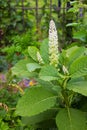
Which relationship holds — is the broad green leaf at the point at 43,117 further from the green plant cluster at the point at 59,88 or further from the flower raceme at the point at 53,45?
the flower raceme at the point at 53,45

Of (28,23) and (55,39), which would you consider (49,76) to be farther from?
(28,23)

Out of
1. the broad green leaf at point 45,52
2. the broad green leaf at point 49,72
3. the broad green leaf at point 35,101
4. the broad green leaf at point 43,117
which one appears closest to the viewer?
the broad green leaf at point 49,72

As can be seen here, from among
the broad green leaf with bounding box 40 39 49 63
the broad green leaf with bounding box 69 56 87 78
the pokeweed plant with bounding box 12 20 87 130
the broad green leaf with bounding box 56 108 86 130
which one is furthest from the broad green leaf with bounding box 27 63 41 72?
the broad green leaf with bounding box 56 108 86 130

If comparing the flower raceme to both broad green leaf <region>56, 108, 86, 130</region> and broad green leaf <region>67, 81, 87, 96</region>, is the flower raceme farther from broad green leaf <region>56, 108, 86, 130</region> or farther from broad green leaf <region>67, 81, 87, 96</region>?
broad green leaf <region>56, 108, 86, 130</region>

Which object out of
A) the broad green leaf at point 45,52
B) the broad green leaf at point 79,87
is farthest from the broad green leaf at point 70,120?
the broad green leaf at point 45,52

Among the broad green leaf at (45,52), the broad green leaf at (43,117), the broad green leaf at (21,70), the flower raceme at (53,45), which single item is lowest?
the broad green leaf at (43,117)

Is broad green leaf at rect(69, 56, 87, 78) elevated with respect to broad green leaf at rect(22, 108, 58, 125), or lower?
elevated

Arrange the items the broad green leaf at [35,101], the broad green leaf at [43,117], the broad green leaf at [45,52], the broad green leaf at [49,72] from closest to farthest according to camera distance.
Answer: the broad green leaf at [49,72] < the broad green leaf at [35,101] < the broad green leaf at [45,52] < the broad green leaf at [43,117]
